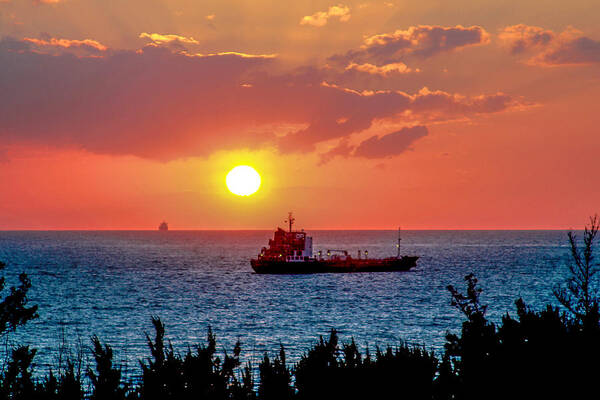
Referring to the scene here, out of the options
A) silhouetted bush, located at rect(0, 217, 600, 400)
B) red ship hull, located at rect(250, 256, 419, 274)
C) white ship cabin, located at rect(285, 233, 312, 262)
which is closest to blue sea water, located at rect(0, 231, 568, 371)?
red ship hull, located at rect(250, 256, 419, 274)

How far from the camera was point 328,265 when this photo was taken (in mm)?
136000

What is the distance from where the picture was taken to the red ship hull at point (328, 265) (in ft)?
417

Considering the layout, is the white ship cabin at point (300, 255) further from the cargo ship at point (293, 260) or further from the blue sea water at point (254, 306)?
the blue sea water at point (254, 306)

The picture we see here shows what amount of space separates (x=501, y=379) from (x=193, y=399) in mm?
6586

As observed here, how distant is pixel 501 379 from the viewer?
12664mm

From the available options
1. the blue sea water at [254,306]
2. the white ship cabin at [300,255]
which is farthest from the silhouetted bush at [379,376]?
the white ship cabin at [300,255]

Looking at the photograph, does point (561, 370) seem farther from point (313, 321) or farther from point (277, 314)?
point (277, 314)

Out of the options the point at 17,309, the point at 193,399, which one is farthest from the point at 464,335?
the point at 17,309

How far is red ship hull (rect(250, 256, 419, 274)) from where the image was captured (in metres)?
127

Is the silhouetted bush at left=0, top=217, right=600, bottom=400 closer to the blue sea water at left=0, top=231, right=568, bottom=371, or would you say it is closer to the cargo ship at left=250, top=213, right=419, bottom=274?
the blue sea water at left=0, top=231, right=568, bottom=371

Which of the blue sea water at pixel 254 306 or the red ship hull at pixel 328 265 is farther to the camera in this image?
the red ship hull at pixel 328 265

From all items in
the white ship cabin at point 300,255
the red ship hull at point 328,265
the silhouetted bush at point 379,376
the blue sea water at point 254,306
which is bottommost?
the blue sea water at point 254,306

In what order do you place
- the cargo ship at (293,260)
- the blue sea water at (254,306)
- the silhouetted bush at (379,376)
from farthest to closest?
the cargo ship at (293,260), the blue sea water at (254,306), the silhouetted bush at (379,376)

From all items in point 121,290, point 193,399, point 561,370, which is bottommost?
point 121,290
